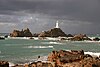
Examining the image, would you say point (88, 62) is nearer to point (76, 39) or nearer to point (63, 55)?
point (63, 55)

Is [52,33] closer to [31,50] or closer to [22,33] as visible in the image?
[22,33]

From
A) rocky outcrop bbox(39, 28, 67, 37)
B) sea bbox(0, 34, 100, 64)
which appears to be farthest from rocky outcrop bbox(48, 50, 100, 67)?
rocky outcrop bbox(39, 28, 67, 37)

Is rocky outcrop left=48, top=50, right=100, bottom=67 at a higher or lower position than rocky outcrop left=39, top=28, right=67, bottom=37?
lower

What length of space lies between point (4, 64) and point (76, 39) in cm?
10897

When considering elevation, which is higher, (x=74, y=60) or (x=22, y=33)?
(x=22, y=33)

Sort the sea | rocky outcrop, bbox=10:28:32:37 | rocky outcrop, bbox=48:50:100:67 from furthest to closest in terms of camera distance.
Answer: rocky outcrop, bbox=10:28:32:37, the sea, rocky outcrop, bbox=48:50:100:67

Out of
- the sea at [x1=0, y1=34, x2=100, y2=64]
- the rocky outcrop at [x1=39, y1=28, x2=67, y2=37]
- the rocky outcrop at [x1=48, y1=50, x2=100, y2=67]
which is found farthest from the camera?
the rocky outcrop at [x1=39, y1=28, x2=67, y2=37]

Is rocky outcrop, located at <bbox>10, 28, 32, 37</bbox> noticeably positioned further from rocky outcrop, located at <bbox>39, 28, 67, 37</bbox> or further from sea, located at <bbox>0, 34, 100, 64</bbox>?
sea, located at <bbox>0, 34, 100, 64</bbox>

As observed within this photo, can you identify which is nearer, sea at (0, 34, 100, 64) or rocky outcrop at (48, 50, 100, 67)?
rocky outcrop at (48, 50, 100, 67)

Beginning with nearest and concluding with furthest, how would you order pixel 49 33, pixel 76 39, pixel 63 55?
pixel 63 55
pixel 76 39
pixel 49 33

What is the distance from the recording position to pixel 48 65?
2716 cm

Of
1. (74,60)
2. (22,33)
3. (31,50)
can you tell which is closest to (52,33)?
(22,33)

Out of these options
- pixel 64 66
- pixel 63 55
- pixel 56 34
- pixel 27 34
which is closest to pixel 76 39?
pixel 56 34

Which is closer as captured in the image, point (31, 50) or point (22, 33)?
point (31, 50)
